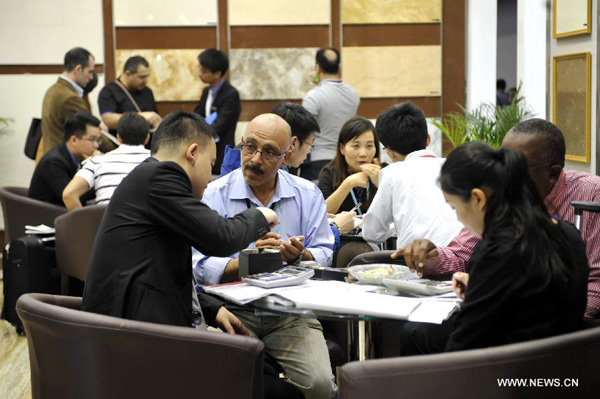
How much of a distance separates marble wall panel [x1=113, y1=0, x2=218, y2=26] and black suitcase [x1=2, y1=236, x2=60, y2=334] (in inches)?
130

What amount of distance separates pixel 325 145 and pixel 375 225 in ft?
8.97

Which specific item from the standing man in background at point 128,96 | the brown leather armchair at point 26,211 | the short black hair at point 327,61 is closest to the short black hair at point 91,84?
the standing man in background at point 128,96

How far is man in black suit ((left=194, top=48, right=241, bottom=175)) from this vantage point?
7.11 metres

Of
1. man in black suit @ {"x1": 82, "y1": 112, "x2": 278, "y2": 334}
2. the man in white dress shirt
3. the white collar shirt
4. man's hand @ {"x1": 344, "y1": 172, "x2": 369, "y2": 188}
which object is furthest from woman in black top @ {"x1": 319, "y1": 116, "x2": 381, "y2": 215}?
man in black suit @ {"x1": 82, "y1": 112, "x2": 278, "y2": 334}

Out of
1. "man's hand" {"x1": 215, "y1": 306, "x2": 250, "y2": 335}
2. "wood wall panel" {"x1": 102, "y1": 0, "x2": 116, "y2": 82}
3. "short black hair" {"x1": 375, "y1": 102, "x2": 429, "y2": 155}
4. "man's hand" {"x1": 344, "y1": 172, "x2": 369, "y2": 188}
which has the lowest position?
"man's hand" {"x1": 215, "y1": 306, "x2": 250, "y2": 335}

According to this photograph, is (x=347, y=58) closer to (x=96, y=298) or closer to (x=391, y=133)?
(x=391, y=133)

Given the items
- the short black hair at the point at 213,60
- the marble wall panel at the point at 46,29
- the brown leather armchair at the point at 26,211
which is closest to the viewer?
the brown leather armchair at the point at 26,211

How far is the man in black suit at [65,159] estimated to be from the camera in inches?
227

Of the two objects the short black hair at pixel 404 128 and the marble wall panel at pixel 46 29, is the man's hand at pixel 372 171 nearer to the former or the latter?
the short black hair at pixel 404 128

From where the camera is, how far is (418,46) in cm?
798

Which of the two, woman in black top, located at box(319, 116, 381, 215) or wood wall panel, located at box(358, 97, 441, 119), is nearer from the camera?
woman in black top, located at box(319, 116, 381, 215)

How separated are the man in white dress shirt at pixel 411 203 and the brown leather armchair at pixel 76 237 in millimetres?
1794

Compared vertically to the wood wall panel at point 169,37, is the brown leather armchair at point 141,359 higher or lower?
lower

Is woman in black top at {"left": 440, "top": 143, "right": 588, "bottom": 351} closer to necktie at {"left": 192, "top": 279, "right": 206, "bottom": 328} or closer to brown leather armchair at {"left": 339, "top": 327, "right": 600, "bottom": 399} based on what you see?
brown leather armchair at {"left": 339, "top": 327, "right": 600, "bottom": 399}
